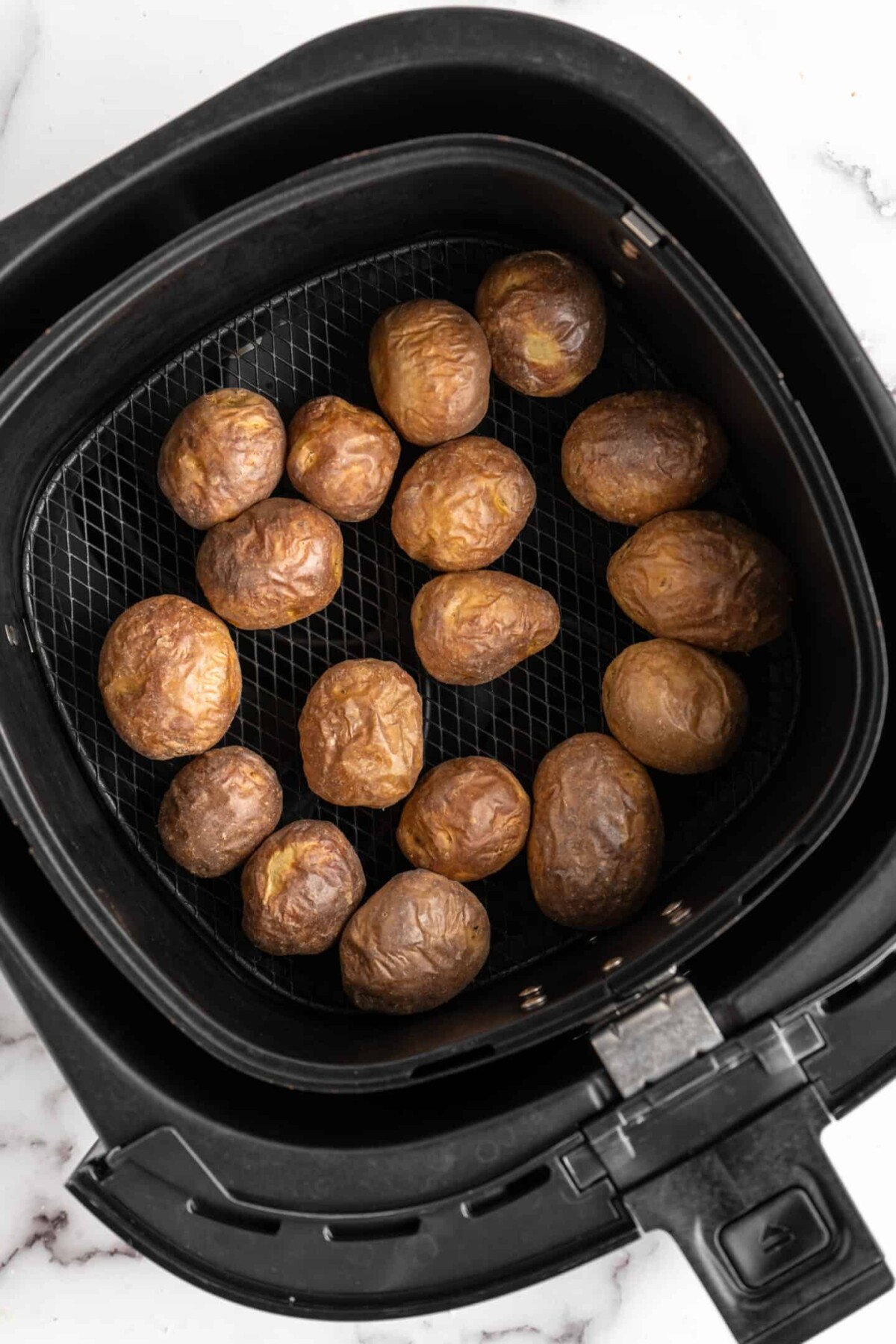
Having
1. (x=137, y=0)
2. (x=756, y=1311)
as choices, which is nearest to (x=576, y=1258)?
(x=756, y=1311)

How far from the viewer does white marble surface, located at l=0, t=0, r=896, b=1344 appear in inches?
62.3

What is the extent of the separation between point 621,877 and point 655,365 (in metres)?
0.65

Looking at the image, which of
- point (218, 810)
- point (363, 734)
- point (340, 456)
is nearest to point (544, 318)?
point (340, 456)

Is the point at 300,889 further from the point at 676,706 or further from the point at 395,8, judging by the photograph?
the point at 395,8

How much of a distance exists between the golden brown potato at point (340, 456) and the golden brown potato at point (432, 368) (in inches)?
1.8

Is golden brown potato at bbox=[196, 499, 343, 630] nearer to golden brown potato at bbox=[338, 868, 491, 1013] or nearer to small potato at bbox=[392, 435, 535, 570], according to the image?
small potato at bbox=[392, 435, 535, 570]

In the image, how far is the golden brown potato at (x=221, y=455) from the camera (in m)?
1.37

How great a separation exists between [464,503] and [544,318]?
0.24 meters

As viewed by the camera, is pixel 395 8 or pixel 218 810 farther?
pixel 395 8

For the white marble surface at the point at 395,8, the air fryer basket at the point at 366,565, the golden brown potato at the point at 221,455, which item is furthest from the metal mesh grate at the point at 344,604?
the white marble surface at the point at 395,8

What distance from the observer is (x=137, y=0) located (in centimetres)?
158

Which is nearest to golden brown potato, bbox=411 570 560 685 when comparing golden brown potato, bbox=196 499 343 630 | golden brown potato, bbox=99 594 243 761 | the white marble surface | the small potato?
Answer: the small potato

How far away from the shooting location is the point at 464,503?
4.58 ft

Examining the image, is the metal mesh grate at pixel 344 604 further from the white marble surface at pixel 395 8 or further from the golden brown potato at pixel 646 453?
the white marble surface at pixel 395 8
